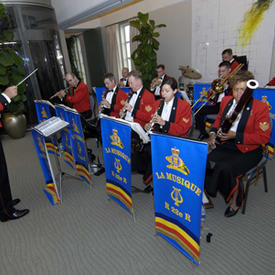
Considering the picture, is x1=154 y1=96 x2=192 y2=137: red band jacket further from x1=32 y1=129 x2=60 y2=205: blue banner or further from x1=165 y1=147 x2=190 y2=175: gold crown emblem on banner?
x1=32 y1=129 x2=60 y2=205: blue banner

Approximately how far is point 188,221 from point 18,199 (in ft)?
7.82

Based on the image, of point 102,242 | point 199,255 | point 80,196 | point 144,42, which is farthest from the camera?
point 144,42

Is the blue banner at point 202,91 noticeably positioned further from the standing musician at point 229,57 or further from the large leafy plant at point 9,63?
the large leafy plant at point 9,63

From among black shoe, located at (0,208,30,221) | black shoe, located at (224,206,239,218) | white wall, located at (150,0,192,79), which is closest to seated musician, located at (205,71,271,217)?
black shoe, located at (224,206,239,218)

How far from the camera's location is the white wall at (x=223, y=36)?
4.19 m

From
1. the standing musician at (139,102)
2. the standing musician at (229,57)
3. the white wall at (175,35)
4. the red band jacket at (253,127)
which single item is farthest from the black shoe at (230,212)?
the white wall at (175,35)

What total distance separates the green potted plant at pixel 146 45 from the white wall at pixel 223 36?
1101 millimetres

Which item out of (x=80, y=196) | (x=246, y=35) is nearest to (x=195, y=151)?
(x=80, y=196)

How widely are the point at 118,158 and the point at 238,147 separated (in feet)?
4.34

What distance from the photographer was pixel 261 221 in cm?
221

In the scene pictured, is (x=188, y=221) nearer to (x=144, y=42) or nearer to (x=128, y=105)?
(x=128, y=105)

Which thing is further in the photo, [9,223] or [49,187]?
[49,187]

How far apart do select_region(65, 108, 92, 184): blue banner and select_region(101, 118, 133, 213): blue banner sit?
49 cm

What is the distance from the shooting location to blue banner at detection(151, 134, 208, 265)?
4.92 ft
